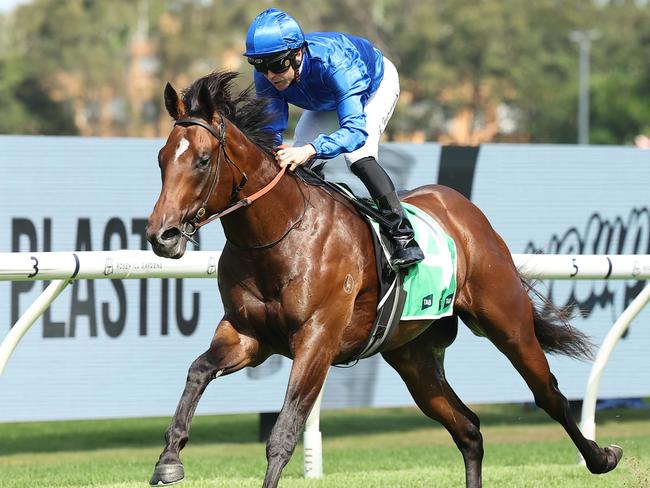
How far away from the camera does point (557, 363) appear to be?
7.64m

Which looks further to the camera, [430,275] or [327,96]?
[430,275]

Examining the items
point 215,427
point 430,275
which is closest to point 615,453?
point 430,275

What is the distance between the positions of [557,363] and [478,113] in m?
43.0

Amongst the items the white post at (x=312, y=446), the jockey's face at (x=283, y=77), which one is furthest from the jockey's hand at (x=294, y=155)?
the white post at (x=312, y=446)

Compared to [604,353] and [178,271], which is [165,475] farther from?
[604,353]

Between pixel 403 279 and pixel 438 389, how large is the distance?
70cm

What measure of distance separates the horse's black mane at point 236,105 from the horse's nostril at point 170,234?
47cm

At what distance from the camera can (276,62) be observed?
14.3 feet

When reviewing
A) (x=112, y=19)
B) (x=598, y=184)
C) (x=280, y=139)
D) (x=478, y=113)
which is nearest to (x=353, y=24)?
(x=478, y=113)

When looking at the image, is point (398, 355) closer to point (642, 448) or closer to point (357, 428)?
point (642, 448)

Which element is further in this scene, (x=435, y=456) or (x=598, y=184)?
(x=598, y=184)

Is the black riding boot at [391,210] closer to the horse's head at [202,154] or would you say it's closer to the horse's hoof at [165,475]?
the horse's head at [202,154]

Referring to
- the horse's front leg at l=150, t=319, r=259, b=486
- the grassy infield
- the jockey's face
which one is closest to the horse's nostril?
the horse's front leg at l=150, t=319, r=259, b=486

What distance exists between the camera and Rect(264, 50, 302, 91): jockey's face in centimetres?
Result: 444
